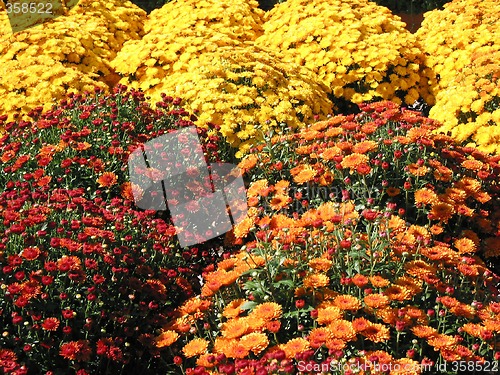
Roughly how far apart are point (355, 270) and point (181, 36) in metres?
3.96

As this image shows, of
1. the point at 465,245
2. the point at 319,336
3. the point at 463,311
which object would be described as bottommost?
the point at 465,245

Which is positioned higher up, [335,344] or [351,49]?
[335,344]

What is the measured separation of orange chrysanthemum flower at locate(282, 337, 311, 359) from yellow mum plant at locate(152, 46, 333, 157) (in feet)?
7.54

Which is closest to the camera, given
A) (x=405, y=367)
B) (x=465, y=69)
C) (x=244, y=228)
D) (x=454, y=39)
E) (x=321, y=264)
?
(x=405, y=367)

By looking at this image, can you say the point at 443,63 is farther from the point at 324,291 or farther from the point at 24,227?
the point at 24,227

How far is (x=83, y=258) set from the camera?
10.7 ft

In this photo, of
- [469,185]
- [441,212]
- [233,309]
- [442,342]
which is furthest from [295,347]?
[469,185]

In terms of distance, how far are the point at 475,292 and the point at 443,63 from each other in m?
3.89

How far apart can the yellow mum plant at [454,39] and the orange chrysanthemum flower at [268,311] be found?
3.96m

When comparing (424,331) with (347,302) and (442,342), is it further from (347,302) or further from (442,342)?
(347,302)

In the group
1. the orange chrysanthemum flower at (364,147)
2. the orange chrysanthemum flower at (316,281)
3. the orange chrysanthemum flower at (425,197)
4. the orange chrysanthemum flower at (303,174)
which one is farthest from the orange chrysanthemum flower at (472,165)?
the orange chrysanthemum flower at (316,281)

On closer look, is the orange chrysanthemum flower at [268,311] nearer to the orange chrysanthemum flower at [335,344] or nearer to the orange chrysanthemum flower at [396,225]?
the orange chrysanthemum flower at [335,344]

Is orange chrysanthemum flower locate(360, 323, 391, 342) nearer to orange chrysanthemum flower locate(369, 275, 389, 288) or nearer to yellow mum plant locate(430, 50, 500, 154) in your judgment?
orange chrysanthemum flower locate(369, 275, 389, 288)

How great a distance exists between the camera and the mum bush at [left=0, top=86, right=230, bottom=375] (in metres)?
2.95
